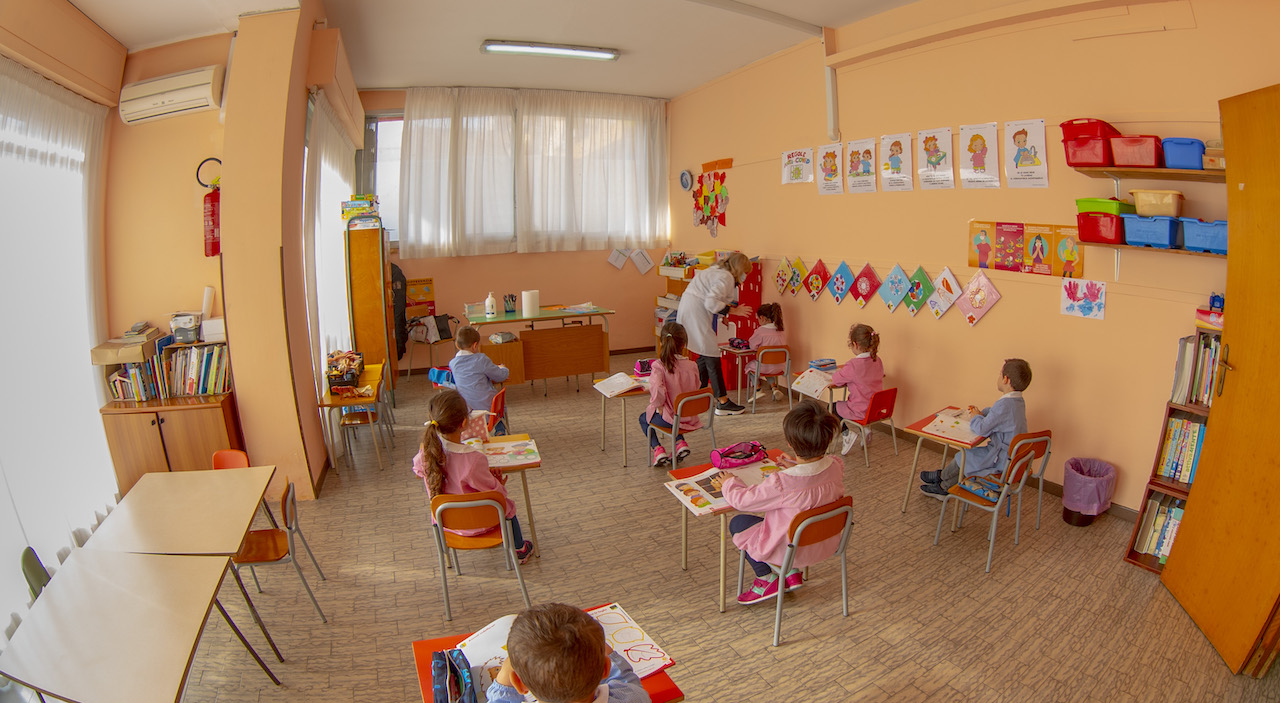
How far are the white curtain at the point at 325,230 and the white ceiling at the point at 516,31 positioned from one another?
79 centimetres

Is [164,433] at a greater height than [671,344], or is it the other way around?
[671,344]

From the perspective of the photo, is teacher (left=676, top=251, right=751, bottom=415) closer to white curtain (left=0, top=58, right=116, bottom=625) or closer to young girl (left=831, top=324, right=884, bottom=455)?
A: young girl (left=831, top=324, right=884, bottom=455)

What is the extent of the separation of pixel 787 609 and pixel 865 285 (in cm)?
322

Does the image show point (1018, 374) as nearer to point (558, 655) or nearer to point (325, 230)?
point (558, 655)

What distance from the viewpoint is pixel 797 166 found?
20.5ft

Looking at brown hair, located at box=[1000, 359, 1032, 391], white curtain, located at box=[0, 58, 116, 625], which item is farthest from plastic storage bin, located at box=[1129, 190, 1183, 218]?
white curtain, located at box=[0, 58, 116, 625]

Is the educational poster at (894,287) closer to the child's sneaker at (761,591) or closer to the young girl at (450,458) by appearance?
the child's sneaker at (761,591)

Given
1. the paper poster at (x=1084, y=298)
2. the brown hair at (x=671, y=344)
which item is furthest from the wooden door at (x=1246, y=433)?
the brown hair at (x=671, y=344)

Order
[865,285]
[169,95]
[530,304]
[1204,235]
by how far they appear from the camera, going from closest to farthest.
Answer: [1204,235]
[169,95]
[865,285]
[530,304]

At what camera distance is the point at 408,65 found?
657cm

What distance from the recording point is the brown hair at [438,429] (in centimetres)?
316

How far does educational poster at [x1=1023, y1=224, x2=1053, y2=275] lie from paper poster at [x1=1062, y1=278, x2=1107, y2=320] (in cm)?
16

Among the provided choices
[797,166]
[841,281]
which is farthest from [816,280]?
[797,166]

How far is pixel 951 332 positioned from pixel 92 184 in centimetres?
582
